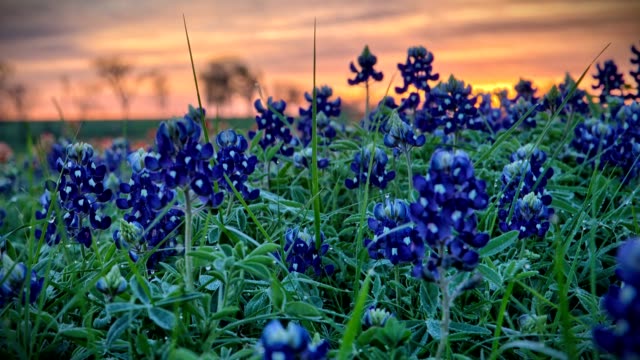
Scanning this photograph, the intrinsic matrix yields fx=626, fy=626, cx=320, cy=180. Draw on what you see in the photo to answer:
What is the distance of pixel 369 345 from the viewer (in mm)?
2672

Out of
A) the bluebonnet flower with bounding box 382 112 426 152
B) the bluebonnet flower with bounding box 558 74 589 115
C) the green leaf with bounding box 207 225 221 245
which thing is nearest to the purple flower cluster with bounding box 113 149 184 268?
the green leaf with bounding box 207 225 221 245

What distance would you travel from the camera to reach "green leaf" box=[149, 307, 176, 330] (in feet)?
7.69

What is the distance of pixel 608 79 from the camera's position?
19.4ft

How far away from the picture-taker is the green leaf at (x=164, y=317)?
92.3 inches

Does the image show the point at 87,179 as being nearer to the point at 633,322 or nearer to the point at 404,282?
the point at 404,282

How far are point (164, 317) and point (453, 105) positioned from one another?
10.6 ft

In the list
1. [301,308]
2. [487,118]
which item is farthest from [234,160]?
[487,118]

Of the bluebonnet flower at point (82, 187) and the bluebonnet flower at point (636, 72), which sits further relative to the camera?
the bluebonnet flower at point (636, 72)

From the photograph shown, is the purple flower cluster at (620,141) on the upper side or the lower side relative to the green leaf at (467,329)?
upper

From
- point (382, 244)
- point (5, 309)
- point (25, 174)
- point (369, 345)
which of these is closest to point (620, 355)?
point (369, 345)

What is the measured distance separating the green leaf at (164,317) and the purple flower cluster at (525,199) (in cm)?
185

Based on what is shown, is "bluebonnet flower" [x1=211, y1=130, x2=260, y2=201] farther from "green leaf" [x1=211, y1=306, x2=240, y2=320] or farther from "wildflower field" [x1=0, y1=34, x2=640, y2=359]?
"green leaf" [x1=211, y1=306, x2=240, y2=320]

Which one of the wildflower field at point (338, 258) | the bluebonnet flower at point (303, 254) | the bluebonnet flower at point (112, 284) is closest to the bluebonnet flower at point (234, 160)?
the wildflower field at point (338, 258)

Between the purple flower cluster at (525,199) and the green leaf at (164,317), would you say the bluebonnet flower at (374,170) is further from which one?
the green leaf at (164,317)
